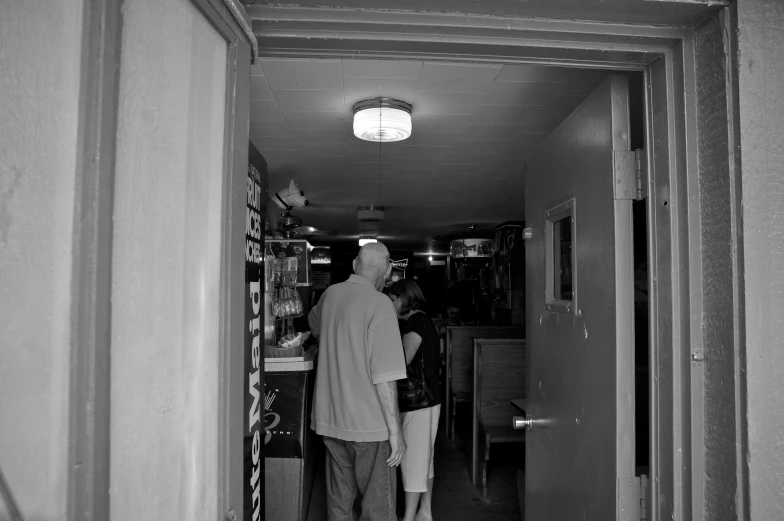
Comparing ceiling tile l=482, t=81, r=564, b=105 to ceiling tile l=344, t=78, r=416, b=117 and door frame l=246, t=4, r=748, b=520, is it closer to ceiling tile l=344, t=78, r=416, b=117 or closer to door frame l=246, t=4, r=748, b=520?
ceiling tile l=344, t=78, r=416, b=117

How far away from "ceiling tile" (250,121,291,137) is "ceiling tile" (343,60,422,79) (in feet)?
3.32

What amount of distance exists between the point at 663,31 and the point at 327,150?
10.6 ft

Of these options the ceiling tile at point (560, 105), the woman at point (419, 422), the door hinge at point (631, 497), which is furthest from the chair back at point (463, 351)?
the door hinge at point (631, 497)

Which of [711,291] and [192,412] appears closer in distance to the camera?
[192,412]

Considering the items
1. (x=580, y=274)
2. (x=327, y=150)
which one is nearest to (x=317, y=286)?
(x=327, y=150)

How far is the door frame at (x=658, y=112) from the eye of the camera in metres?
1.21

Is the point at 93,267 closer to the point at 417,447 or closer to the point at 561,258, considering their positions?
the point at 561,258

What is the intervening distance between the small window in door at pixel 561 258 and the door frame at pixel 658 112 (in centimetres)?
41

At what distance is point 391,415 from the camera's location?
2500mm

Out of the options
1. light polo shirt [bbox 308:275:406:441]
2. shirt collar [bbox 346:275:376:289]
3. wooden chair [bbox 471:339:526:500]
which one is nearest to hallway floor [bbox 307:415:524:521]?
wooden chair [bbox 471:339:526:500]

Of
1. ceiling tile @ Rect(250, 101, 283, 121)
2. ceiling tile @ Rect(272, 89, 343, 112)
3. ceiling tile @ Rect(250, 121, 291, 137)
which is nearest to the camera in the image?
ceiling tile @ Rect(272, 89, 343, 112)

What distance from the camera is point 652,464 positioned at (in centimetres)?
131

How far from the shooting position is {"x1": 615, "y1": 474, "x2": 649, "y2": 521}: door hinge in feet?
4.49

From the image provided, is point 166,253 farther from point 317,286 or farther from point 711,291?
point 317,286
